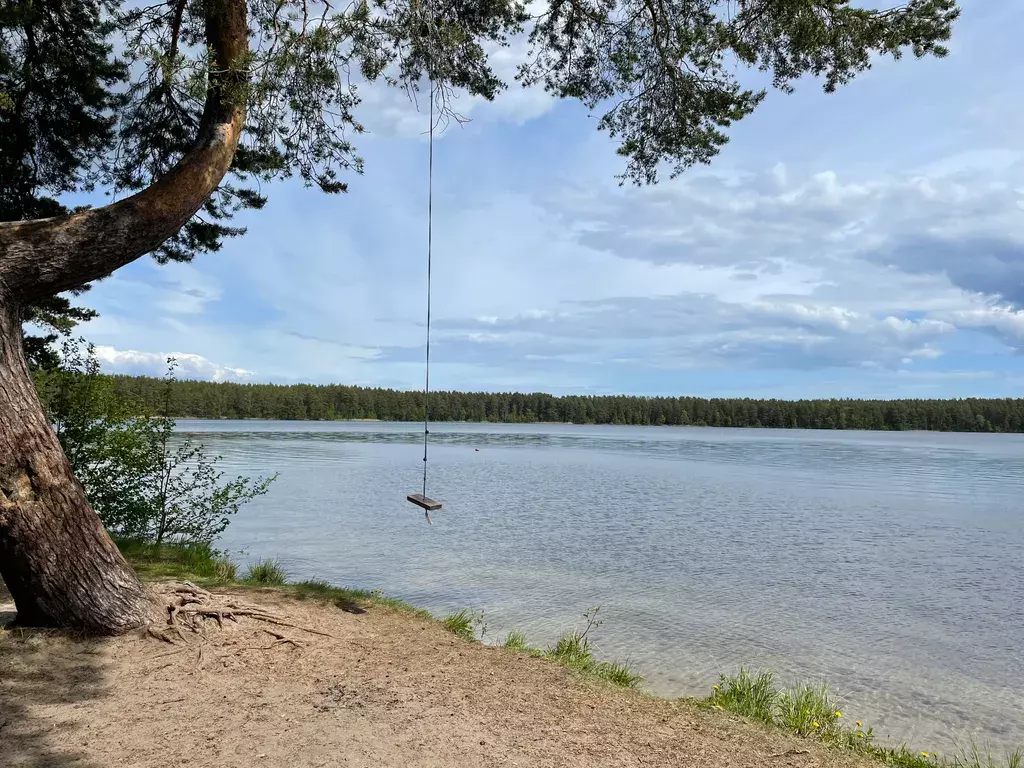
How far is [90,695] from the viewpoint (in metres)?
4.74

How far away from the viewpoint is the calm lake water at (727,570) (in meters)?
8.21

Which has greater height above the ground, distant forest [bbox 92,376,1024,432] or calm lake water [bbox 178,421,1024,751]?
distant forest [bbox 92,376,1024,432]

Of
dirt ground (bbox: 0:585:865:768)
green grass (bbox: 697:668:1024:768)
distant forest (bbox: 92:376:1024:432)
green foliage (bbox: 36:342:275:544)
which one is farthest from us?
distant forest (bbox: 92:376:1024:432)

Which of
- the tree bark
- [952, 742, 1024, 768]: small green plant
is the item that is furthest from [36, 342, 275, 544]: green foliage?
[952, 742, 1024, 768]: small green plant

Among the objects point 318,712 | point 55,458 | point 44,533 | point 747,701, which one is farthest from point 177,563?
point 747,701

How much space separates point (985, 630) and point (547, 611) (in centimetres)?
681

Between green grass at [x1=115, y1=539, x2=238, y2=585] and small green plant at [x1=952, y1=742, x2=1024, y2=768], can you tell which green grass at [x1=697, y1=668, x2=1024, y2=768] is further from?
green grass at [x1=115, y1=539, x2=238, y2=585]

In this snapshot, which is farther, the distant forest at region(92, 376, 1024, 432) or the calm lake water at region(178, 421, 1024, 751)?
the distant forest at region(92, 376, 1024, 432)

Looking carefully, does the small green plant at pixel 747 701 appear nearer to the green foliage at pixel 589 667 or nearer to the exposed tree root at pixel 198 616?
the green foliage at pixel 589 667

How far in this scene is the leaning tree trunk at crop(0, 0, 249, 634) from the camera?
5.05 m

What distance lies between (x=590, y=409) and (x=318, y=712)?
488 ft

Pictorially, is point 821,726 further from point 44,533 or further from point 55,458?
point 55,458

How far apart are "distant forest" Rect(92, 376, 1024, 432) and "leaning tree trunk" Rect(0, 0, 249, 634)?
12146 centimetres

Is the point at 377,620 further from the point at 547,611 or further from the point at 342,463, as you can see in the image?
the point at 342,463
